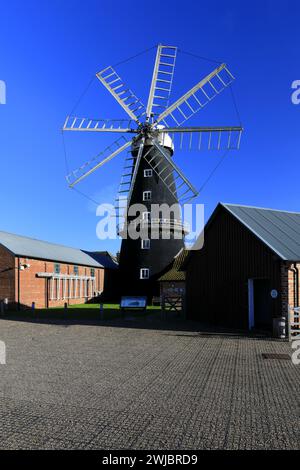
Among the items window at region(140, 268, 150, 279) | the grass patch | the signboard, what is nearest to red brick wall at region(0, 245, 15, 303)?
the grass patch

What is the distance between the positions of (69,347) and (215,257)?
998 cm

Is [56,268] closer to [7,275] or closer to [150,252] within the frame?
[7,275]

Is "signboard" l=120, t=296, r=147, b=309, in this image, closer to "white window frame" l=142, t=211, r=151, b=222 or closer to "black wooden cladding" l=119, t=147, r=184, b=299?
"black wooden cladding" l=119, t=147, r=184, b=299

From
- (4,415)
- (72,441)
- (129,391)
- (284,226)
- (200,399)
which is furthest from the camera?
(284,226)

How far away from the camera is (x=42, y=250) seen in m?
39.1

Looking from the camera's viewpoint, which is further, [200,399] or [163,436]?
[200,399]

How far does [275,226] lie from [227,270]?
321cm

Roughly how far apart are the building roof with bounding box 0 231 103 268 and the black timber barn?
15.5 meters

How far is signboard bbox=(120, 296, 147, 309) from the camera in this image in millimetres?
26438

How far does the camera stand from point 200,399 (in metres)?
8.06
